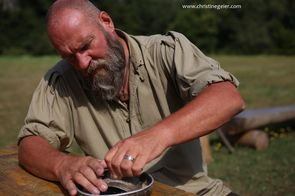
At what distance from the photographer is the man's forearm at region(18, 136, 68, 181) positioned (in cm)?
224

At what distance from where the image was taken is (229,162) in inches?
265

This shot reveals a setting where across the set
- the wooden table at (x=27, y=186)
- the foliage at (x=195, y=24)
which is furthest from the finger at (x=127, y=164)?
the foliage at (x=195, y=24)

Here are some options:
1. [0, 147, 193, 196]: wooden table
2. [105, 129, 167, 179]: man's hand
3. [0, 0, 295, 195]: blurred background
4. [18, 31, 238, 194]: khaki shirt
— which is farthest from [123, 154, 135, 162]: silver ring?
[0, 0, 295, 195]: blurred background

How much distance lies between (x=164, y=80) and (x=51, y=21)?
69cm

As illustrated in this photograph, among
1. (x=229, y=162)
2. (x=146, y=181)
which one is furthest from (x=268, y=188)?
(x=146, y=181)

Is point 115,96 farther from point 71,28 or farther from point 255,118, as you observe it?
point 255,118

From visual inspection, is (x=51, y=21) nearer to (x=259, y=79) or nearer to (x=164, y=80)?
(x=164, y=80)

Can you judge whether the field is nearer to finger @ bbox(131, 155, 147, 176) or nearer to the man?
the man

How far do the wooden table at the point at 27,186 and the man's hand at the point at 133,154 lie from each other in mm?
219

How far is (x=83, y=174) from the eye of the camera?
1942 mm

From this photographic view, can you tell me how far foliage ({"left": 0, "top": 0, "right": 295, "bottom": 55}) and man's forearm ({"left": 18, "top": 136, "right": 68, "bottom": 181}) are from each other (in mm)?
40069

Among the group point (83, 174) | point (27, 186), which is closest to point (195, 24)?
point (27, 186)

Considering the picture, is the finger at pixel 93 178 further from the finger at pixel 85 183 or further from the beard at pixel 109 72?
the beard at pixel 109 72

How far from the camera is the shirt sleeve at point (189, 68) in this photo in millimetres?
2225
